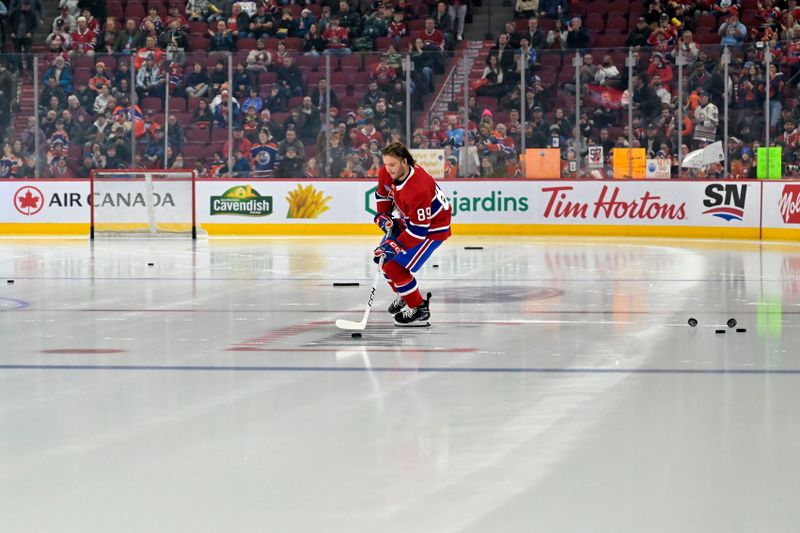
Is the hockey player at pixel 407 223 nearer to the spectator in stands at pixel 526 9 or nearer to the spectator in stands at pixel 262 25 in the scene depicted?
the spectator in stands at pixel 526 9

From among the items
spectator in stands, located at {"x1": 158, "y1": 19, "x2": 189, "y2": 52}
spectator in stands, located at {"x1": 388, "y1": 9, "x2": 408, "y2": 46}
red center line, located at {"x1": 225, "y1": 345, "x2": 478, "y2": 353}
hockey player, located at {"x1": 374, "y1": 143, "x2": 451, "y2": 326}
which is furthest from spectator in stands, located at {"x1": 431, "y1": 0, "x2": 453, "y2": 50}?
red center line, located at {"x1": 225, "y1": 345, "x2": 478, "y2": 353}

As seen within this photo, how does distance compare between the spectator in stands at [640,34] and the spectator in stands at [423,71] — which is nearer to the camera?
the spectator in stands at [423,71]

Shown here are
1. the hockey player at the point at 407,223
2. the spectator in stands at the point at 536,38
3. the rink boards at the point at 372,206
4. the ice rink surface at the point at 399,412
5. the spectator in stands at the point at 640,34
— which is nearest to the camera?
the ice rink surface at the point at 399,412

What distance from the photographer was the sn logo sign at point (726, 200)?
20703 millimetres

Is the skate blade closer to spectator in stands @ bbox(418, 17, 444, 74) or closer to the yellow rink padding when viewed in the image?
the yellow rink padding

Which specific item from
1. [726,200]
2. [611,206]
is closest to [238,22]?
[611,206]

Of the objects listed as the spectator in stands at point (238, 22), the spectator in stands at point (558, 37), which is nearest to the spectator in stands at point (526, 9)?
the spectator in stands at point (558, 37)

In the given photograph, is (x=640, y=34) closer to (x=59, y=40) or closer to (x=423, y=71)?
(x=423, y=71)

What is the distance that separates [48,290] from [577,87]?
39.2 ft

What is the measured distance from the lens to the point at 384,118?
22.2 meters

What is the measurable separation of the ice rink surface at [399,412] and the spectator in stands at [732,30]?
12.5m

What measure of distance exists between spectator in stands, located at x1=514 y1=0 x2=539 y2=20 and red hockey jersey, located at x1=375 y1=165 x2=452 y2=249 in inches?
639

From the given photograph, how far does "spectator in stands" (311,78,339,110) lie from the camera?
2238 cm

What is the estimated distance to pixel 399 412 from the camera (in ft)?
18.0
